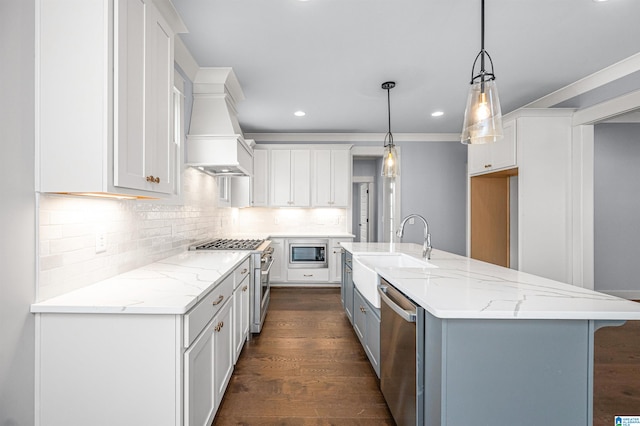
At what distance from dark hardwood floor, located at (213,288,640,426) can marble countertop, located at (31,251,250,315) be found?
0.86m

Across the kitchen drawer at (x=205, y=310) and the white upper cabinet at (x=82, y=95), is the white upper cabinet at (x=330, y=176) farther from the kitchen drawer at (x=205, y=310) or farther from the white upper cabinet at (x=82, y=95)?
the white upper cabinet at (x=82, y=95)

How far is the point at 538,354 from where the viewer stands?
46.8 inches

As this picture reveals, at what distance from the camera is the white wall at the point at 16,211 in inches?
45.6

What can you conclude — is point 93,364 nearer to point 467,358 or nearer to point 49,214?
point 49,214

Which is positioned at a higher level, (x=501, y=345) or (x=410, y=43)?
(x=410, y=43)

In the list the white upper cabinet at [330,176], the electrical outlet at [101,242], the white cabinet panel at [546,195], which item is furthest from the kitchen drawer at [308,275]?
the electrical outlet at [101,242]

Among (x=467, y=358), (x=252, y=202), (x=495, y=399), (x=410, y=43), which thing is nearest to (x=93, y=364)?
(x=467, y=358)

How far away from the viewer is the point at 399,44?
8.29ft

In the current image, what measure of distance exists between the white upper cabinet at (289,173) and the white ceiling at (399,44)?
4.48 feet

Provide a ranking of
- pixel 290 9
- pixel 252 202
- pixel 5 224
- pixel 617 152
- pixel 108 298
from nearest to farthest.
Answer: pixel 5 224 → pixel 108 298 → pixel 290 9 → pixel 617 152 → pixel 252 202

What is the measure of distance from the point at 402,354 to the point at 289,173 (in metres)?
4.02

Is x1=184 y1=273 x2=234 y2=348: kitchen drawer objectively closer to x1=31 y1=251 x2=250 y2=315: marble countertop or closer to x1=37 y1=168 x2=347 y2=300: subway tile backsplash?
x1=31 y1=251 x2=250 y2=315: marble countertop

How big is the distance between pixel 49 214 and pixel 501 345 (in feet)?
6.32

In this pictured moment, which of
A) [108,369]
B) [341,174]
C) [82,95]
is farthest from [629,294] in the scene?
[82,95]
